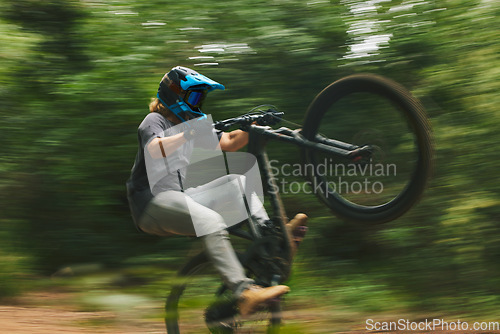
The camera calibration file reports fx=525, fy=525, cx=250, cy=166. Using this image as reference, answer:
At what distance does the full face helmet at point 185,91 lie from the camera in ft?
9.75

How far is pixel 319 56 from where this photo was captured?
5.06 metres

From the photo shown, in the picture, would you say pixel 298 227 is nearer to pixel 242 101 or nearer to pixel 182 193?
pixel 182 193

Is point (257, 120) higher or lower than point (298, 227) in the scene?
higher

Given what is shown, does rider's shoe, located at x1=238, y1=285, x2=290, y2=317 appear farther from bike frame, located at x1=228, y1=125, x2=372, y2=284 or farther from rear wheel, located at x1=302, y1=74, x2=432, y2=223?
rear wheel, located at x1=302, y1=74, x2=432, y2=223

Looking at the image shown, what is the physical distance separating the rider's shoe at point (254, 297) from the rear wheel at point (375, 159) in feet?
2.03

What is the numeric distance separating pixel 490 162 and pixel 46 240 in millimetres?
4498

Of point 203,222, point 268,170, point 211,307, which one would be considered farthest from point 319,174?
point 211,307

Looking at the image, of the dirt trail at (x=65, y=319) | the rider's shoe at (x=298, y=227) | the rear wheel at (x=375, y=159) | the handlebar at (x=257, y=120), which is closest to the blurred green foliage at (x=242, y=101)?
the dirt trail at (x=65, y=319)

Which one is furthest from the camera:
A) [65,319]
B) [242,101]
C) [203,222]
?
[242,101]

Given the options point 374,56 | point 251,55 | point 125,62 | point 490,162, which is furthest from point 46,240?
point 490,162

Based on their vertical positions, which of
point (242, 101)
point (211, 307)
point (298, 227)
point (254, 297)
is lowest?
point (211, 307)

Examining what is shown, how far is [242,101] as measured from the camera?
16.7 feet

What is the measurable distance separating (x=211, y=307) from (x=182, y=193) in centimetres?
72

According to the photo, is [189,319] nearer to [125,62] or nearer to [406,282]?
[406,282]
